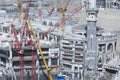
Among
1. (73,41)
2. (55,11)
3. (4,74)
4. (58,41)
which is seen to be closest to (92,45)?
(73,41)

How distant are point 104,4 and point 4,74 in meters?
17.8

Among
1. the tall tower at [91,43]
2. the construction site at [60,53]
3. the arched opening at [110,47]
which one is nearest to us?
the tall tower at [91,43]

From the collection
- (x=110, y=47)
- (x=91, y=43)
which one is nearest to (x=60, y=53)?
(x=91, y=43)

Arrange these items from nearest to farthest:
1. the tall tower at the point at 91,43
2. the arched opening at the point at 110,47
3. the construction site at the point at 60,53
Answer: the tall tower at the point at 91,43, the construction site at the point at 60,53, the arched opening at the point at 110,47

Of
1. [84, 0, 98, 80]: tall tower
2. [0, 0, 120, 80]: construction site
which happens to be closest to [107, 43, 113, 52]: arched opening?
[0, 0, 120, 80]: construction site

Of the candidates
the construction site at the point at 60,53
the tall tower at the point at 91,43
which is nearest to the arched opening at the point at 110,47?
the construction site at the point at 60,53

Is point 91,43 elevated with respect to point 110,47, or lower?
elevated

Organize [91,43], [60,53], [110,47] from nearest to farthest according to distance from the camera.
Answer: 1. [91,43]
2. [60,53]
3. [110,47]

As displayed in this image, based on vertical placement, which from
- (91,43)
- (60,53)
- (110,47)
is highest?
(91,43)

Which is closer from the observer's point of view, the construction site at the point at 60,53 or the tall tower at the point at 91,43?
the tall tower at the point at 91,43

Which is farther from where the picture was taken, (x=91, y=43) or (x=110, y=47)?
(x=110, y=47)

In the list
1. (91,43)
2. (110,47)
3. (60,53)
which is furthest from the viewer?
(110,47)

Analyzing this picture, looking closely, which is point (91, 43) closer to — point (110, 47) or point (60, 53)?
point (60, 53)

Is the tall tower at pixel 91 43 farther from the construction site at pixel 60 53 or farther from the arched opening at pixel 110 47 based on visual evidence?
the arched opening at pixel 110 47
